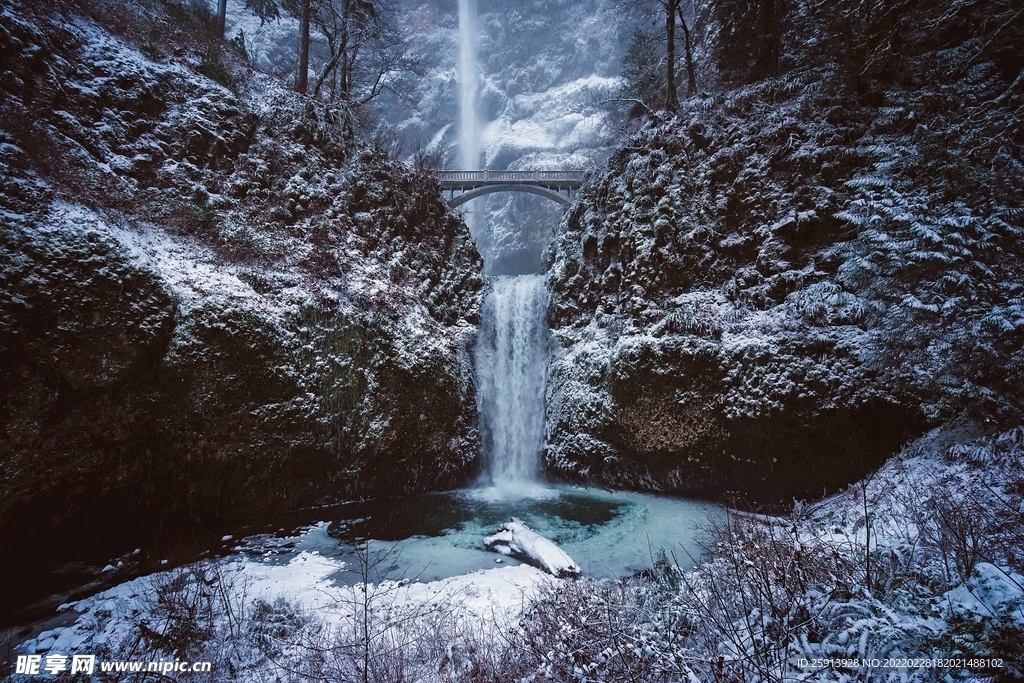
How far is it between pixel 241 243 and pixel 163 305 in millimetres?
2569

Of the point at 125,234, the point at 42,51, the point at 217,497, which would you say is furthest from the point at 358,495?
the point at 42,51

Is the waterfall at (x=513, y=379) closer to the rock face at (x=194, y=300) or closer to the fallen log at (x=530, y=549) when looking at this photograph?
the rock face at (x=194, y=300)

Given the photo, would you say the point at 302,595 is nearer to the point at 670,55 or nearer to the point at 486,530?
the point at 486,530

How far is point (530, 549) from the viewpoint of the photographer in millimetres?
6531

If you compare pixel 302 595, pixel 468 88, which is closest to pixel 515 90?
pixel 468 88

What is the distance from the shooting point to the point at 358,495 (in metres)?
9.40

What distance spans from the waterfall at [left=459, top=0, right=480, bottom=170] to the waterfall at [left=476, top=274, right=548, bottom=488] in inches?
1309

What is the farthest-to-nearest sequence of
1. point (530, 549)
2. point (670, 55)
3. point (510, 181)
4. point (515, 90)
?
point (515, 90), point (510, 181), point (670, 55), point (530, 549)

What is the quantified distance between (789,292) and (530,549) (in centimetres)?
788

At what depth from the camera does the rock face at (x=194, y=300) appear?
6.18 metres

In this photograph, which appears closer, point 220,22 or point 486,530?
point 486,530

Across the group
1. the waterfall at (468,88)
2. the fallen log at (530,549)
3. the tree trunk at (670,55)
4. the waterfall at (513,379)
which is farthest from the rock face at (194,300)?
the waterfall at (468,88)

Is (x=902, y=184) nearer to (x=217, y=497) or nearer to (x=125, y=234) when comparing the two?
(x=217, y=497)

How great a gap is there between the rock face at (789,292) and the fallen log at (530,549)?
3968mm
